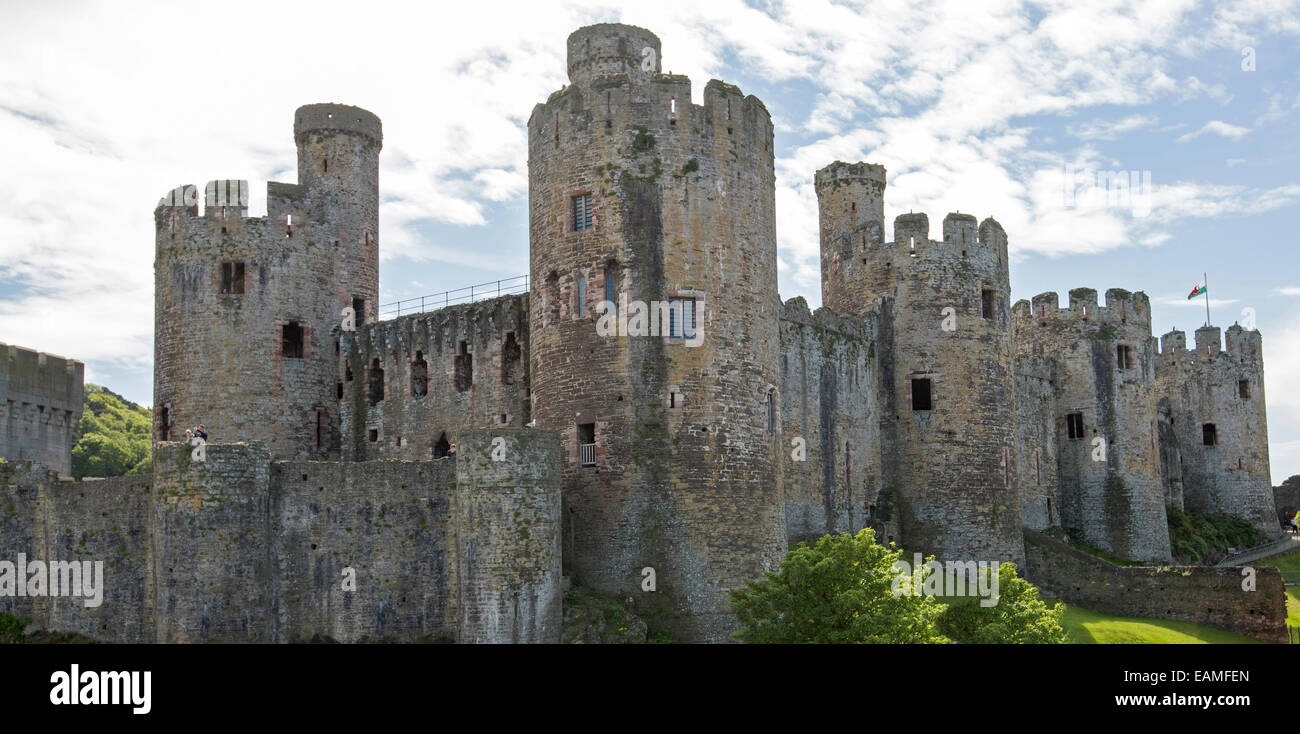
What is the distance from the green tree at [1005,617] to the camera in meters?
35.8

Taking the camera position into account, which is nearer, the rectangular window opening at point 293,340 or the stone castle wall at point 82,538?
the stone castle wall at point 82,538

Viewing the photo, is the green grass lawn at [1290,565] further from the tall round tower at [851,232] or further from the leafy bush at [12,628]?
the leafy bush at [12,628]

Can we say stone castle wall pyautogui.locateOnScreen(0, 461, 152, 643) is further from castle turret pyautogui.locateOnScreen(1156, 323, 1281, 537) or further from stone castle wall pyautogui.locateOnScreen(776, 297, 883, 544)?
castle turret pyautogui.locateOnScreen(1156, 323, 1281, 537)

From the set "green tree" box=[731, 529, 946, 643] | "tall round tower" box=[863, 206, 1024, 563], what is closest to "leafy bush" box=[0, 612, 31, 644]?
"green tree" box=[731, 529, 946, 643]

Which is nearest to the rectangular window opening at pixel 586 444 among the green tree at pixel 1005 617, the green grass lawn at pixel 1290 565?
the green tree at pixel 1005 617

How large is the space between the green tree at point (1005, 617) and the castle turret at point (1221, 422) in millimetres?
41128

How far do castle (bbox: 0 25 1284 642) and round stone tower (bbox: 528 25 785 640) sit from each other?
80mm

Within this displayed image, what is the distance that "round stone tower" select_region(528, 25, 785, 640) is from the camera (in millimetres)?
36750

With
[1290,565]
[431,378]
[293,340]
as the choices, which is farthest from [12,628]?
[1290,565]

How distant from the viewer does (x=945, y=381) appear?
165 feet
